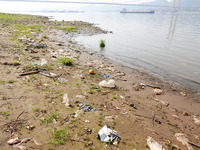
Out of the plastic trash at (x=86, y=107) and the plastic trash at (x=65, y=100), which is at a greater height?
the plastic trash at (x=65, y=100)

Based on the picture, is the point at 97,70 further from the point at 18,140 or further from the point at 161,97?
the point at 18,140

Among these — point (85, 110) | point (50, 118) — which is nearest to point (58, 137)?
point (50, 118)

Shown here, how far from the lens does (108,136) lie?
3.58 meters

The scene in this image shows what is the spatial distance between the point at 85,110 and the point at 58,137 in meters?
1.31

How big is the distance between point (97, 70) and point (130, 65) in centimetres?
314

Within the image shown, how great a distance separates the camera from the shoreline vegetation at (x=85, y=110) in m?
3.57

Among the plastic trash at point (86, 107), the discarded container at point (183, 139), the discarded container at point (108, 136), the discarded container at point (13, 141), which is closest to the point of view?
the discarded container at point (13, 141)

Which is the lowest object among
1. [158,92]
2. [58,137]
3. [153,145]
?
[158,92]

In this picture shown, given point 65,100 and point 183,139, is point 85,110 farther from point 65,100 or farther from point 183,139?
point 183,139

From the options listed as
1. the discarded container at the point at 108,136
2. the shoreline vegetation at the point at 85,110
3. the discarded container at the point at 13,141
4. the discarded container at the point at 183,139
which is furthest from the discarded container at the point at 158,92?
the discarded container at the point at 13,141

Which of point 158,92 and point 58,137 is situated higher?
point 58,137

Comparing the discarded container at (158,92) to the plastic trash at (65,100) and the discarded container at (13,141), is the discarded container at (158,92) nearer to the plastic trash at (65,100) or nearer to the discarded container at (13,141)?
the plastic trash at (65,100)

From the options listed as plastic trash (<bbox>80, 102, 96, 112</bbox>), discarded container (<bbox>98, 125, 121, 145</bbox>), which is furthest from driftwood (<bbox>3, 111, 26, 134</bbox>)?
discarded container (<bbox>98, 125, 121, 145</bbox>)

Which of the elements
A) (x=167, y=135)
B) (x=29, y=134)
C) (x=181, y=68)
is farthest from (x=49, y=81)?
(x=181, y=68)
